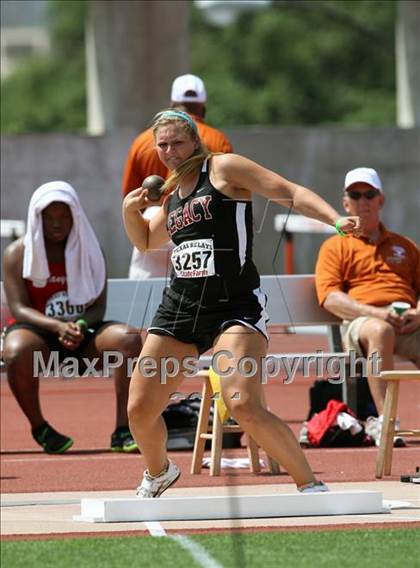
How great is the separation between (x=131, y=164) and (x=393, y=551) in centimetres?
520

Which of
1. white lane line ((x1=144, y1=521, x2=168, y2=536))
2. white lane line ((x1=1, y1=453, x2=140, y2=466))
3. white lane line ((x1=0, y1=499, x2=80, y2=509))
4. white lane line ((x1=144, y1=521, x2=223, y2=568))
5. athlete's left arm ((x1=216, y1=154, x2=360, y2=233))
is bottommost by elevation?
white lane line ((x1=1, y1=453, x2=140, y2=466))

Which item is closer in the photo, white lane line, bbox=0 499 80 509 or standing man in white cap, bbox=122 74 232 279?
white lane line, bbox=0 499 80 509

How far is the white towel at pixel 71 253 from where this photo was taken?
10812mm


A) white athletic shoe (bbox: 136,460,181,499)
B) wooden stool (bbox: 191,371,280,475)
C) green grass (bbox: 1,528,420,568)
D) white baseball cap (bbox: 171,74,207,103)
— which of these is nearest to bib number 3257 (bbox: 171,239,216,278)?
white athletic shoe (bbox: 136,460,181,499)

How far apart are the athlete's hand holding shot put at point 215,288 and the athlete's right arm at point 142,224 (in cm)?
21

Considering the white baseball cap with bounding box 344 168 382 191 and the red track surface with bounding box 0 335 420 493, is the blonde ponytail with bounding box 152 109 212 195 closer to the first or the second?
the red track surface with bounding box 0 335 420 493

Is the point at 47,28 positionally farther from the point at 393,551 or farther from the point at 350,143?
the point at 393,551

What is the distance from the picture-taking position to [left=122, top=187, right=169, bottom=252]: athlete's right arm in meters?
8.16

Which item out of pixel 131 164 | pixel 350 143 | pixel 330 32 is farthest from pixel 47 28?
pixel 131 164

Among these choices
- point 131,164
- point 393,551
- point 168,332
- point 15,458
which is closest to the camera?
point 393,551

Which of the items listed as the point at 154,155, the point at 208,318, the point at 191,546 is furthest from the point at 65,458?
the point at 191,546

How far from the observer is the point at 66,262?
10922 millimetres

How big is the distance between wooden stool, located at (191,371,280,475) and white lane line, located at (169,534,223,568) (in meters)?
2.46

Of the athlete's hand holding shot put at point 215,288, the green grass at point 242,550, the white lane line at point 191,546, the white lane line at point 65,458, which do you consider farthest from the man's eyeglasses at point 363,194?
the green grass at point 242,550
